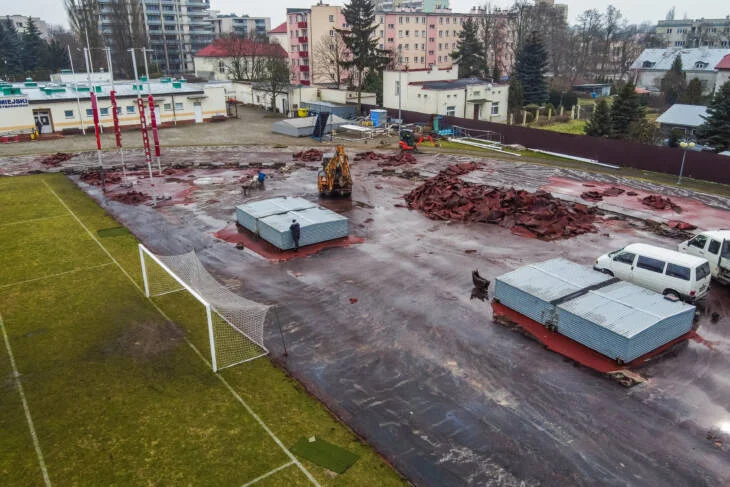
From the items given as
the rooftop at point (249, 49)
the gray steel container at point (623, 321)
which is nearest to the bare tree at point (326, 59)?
the rooftop at point (249, 49)

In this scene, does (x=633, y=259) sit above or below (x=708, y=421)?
above

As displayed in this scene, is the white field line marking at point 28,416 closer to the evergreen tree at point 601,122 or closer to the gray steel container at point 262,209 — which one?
the gray steel container at point 262,209

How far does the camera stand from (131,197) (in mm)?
33688

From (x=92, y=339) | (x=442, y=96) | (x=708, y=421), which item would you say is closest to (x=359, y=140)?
(x=442, y=96)

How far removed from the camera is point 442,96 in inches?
2409

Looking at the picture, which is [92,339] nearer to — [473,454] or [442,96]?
[473,454]

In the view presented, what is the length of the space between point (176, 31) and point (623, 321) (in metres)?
149

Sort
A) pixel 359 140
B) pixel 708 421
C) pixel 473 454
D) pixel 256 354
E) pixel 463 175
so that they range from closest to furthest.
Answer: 1. pixel 473 454
2. pixel 708 421
3. pixel 256 354
4. pixel 463 175
5. pixel 359 140

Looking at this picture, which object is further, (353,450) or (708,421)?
(708,421)

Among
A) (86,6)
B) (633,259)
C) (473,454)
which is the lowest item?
(473,454)

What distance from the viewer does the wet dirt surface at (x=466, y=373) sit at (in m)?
12.0

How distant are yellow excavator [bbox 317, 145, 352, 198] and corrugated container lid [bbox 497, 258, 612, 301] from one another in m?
16.2

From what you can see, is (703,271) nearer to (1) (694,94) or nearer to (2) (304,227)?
(2) (304,227)

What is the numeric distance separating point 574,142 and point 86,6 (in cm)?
8918
